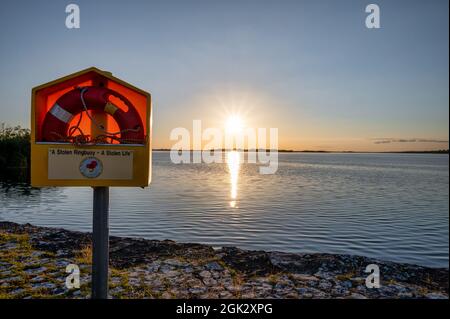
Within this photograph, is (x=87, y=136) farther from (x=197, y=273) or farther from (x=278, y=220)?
(x=278, y=220)

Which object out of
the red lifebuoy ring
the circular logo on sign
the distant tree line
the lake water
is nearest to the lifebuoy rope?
the red lifebuoy ring

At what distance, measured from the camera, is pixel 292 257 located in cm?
654

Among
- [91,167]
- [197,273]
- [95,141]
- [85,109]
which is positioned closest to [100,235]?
[91,167]

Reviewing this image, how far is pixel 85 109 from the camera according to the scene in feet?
11.9

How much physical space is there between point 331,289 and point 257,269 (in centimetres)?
136

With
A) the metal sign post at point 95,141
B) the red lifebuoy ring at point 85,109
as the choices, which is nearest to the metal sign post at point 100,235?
the metal sign post at point 95,141

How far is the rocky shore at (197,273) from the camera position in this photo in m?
4.62

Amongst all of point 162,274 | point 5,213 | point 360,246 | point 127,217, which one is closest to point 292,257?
point 162,274

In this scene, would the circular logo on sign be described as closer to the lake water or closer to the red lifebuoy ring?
the red lifebuoy ring

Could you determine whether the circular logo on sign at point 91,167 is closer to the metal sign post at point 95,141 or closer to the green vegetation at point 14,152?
the metal sign post at point 95,141

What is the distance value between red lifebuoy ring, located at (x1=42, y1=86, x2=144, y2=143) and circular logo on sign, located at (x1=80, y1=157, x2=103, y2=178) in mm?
342

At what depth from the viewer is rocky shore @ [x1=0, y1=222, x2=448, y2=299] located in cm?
462

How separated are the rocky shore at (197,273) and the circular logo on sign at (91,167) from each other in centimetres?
181
